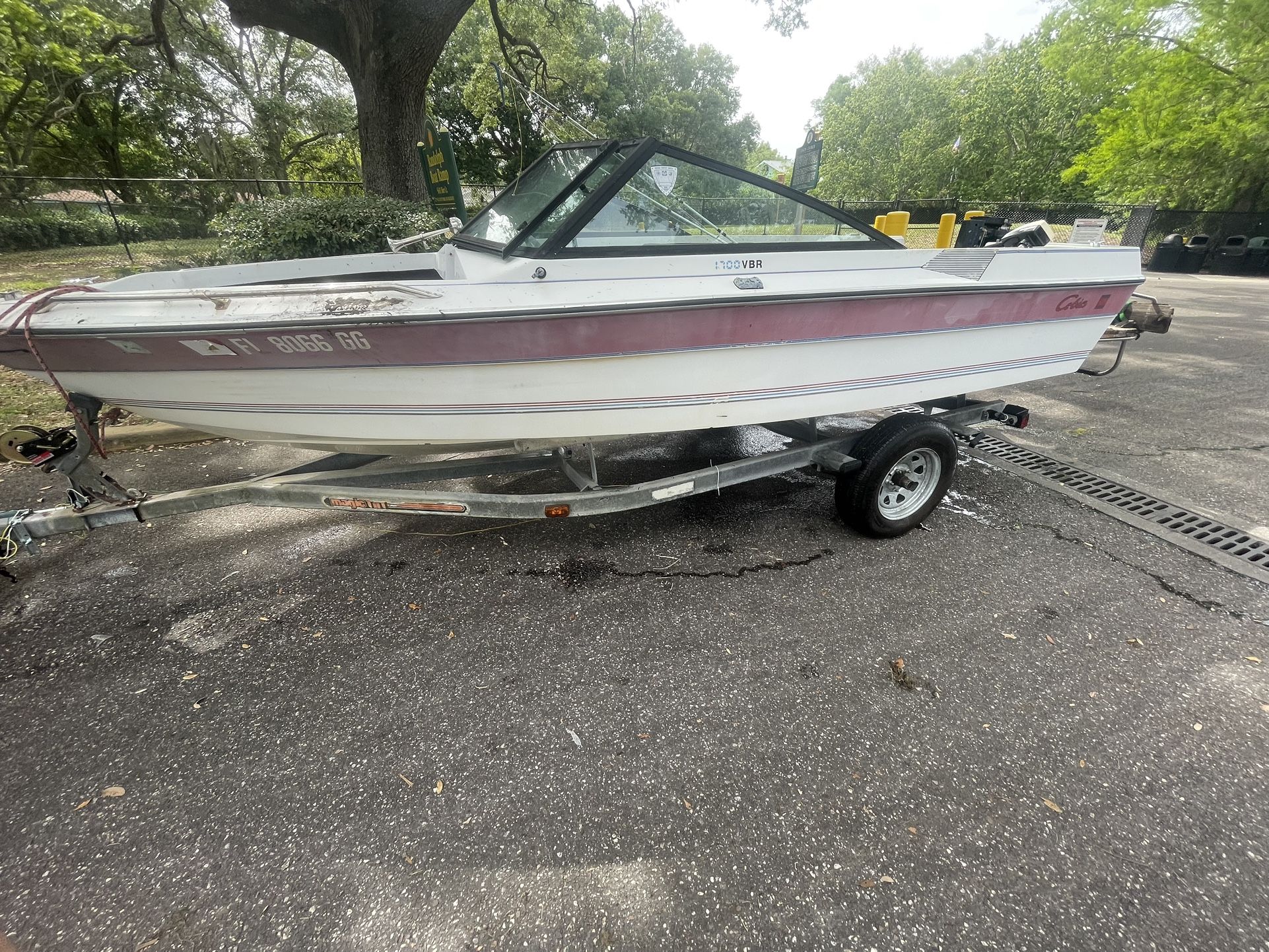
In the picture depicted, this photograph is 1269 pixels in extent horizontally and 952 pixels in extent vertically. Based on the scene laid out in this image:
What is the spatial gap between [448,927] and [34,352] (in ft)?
8.26

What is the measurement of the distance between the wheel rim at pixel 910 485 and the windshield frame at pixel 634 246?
1111 millimetres

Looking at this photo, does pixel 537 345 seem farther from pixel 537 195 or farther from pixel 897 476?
pixel 897 476

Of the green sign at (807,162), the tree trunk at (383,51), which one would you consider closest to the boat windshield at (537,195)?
the green sign at (807,162)

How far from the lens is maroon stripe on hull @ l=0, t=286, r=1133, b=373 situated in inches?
83.5

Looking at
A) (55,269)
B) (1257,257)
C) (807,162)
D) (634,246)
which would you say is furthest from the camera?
(1257,257)

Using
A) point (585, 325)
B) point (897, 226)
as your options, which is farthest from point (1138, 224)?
point (585, 325)

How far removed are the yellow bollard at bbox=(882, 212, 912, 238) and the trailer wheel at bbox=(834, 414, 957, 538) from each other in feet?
3.80

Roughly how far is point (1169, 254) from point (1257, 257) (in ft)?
5.54

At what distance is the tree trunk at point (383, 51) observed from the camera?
6.63 m

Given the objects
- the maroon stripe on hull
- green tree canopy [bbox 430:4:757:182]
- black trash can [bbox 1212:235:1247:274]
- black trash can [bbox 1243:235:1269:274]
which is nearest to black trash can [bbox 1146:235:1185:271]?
black trash can [bbox 1212:235:1247:274]

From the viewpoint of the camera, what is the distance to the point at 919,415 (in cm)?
296

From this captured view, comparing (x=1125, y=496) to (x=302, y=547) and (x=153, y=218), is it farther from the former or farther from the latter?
(x=153, y=218)

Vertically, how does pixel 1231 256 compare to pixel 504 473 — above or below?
above

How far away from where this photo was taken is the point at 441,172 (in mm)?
7660
